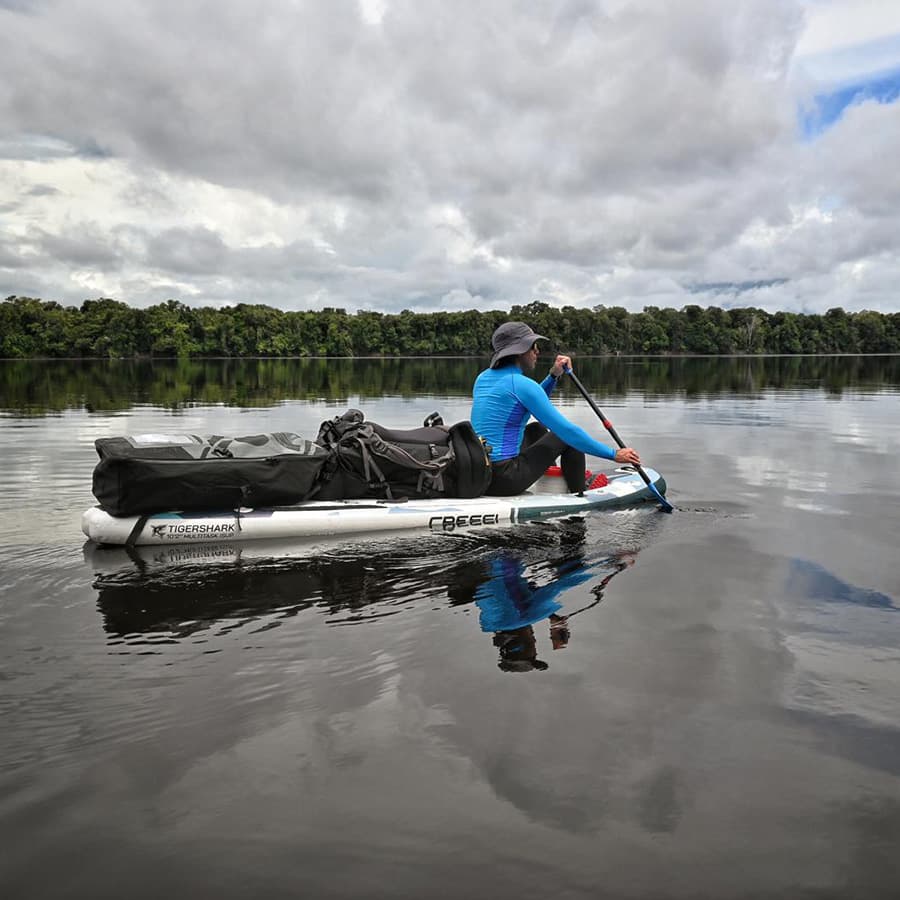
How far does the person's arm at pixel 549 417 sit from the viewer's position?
9641mm

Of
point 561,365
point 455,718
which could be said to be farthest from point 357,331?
point 455,718

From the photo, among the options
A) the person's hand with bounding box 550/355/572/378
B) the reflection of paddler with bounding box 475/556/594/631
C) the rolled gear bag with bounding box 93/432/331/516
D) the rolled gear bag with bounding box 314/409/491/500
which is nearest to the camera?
the reflection of paddler with bounding box 475/556/594/631

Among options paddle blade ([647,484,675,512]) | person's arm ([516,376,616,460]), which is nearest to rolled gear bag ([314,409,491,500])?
person's arm ([516,376,616,460])

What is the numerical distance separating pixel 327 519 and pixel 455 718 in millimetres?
4760

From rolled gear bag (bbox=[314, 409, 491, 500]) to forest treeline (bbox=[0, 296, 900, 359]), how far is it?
144348 mm

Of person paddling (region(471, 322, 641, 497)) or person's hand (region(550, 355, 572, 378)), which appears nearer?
person paddling (region(471, 322, 641, 497))

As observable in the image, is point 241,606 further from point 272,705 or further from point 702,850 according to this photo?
point 702,850

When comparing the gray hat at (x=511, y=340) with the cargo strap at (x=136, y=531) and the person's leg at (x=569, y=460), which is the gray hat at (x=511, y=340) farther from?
the cargo strap at (x=136, y=531)

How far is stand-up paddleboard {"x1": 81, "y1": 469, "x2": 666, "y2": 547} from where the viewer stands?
27.6 ft

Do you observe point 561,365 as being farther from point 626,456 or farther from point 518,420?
point 626,456

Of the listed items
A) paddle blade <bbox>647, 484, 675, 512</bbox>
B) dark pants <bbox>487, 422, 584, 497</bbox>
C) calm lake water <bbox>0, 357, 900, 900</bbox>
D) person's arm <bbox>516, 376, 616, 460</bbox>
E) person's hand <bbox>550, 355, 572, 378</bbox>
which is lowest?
calm lake water <bbox>0, 357, 900, 900</bbox>

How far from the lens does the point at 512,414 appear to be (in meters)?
9.94

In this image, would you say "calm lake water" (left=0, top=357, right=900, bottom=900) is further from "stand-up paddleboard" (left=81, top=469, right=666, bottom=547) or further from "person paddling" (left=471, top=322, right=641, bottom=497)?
"person paddling" (left=471, top=322, right=641, bottom=497)

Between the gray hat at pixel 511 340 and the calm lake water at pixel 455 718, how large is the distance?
2368 millimetres
